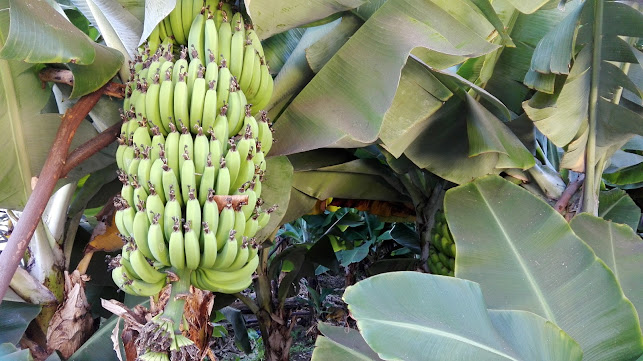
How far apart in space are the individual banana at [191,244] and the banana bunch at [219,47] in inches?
9.3

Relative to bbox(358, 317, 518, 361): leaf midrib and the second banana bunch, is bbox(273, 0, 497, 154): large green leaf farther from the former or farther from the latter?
bbox(358, 317, 518, 361): leaf midrib

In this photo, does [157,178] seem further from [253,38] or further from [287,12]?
[287,12]

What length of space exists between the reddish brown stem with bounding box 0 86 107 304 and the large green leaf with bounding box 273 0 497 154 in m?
0.50

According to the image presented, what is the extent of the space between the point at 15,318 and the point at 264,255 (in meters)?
1.16

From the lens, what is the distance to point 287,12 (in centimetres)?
127

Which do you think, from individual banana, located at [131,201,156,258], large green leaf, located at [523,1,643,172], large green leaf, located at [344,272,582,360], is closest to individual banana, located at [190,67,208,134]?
individual banana, located at [131,201,156,258]

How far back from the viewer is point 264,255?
2330mm

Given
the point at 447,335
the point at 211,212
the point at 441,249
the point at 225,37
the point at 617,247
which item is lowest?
the point at 441,249

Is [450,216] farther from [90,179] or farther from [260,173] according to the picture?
[90,179]

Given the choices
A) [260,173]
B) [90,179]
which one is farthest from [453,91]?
[90,179]

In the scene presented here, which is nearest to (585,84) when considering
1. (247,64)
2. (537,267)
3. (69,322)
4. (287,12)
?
(537,267)

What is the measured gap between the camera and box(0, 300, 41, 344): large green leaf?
1302 mm

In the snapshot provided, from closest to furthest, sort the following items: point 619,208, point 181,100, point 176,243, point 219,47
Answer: point 176,243 < point 181,100 < point 219,47 < point 619,208

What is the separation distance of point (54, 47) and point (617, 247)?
152 centimetres
